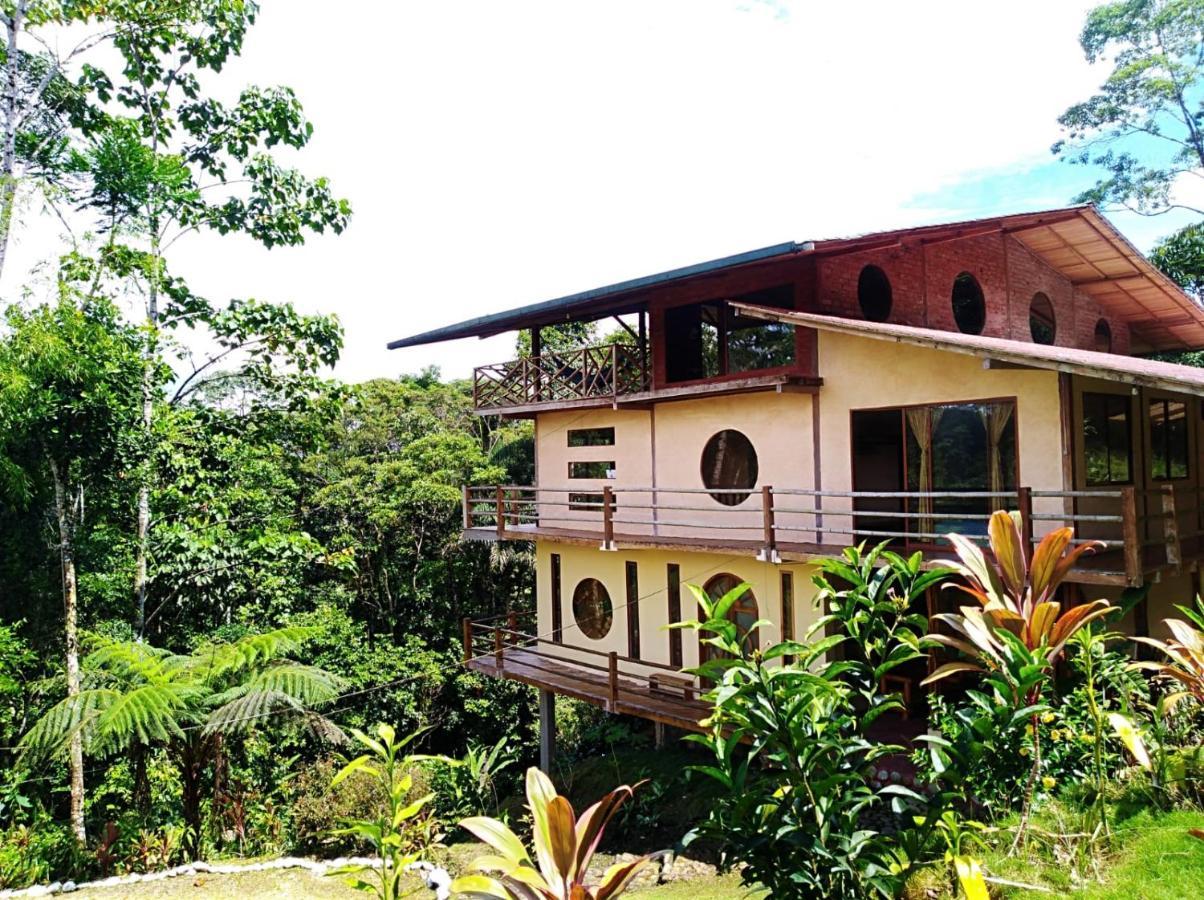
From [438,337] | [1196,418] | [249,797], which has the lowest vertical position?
[249,797]

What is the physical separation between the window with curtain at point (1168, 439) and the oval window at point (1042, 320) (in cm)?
235

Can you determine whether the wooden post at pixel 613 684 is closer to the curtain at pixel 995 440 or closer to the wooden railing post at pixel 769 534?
the wooden railing post at pixel 769 534

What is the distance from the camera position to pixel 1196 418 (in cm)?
1183

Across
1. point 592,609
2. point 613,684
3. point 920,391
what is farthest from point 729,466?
point 592,609

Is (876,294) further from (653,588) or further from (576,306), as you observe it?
(653,588)

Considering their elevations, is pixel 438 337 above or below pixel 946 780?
above

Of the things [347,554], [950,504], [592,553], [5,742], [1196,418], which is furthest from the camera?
[347,554]

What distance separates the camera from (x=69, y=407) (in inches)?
444

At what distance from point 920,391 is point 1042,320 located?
5.44 meters

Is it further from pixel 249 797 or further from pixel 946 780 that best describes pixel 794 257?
pixel 249 797

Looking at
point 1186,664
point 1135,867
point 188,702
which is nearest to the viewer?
point 1135,867

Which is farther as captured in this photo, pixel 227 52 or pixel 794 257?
pixel 227 52

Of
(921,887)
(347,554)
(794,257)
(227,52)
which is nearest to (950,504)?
(794,257)

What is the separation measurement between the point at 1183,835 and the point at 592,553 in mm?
10227
